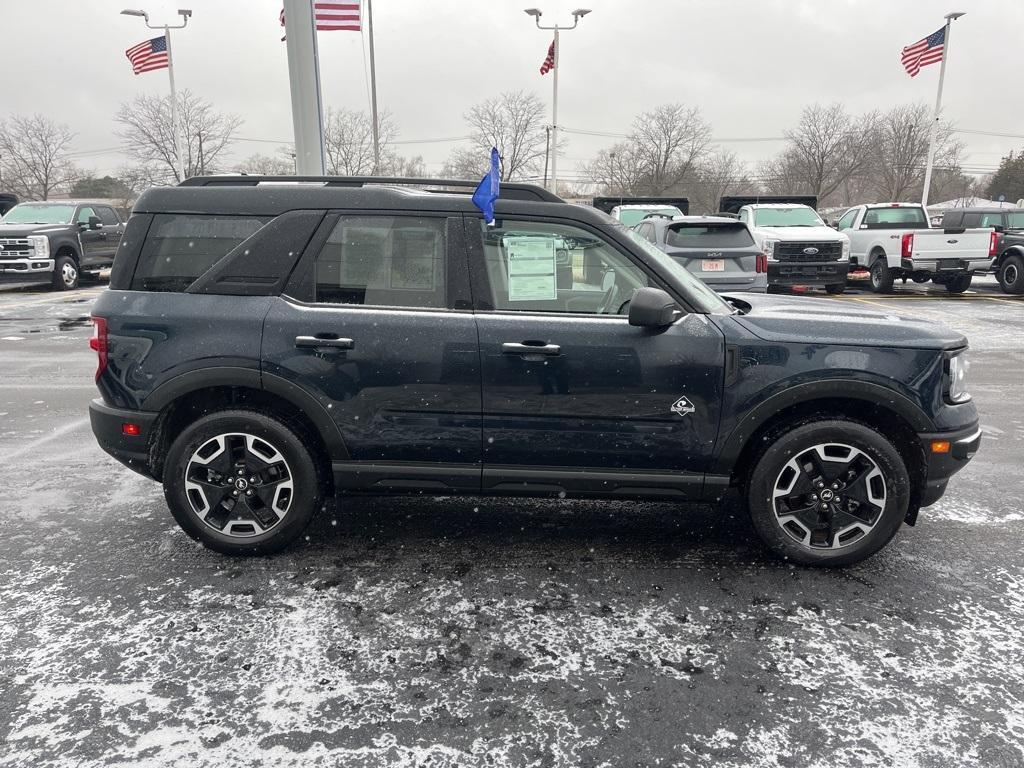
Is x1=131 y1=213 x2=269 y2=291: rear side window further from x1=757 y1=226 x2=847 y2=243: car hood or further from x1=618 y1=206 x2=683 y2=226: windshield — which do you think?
x1=618 y1=206 x2=683 y2=226: windshield

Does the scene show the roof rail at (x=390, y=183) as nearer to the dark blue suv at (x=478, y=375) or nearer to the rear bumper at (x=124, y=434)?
the dark blue suv at (x=478, y=375)

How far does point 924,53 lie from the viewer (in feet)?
83.9

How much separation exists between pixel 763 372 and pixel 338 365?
6.51 feet

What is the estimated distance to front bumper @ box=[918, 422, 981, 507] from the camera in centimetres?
334

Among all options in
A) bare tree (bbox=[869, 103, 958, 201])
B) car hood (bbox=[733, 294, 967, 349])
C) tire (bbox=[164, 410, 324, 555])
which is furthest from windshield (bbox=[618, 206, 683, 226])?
bare tree (bbox=[869, 103, 958, 201])

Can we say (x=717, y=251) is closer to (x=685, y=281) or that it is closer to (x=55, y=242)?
(x=685, y=281)

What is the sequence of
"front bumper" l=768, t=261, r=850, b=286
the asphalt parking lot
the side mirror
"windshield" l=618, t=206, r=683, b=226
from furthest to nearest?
"windshield" l=618, t=206, r=683, b=226
"front bumper" l=768, t=261, r=850, b=286
the side mirror
the asphalt parking lot

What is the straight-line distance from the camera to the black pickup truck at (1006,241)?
16.5 metres

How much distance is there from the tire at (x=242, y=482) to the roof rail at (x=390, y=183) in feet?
4.01

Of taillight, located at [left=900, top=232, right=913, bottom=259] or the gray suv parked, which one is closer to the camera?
the gray suv parked

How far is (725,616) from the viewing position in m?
3.06

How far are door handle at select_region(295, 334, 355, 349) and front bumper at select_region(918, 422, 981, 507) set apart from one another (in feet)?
8.91

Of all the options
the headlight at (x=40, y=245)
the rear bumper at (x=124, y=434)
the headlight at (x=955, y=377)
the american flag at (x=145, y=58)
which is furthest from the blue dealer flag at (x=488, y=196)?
the american flag at (x=145, y=58)

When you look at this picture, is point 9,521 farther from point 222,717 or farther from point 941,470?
point 941,470
